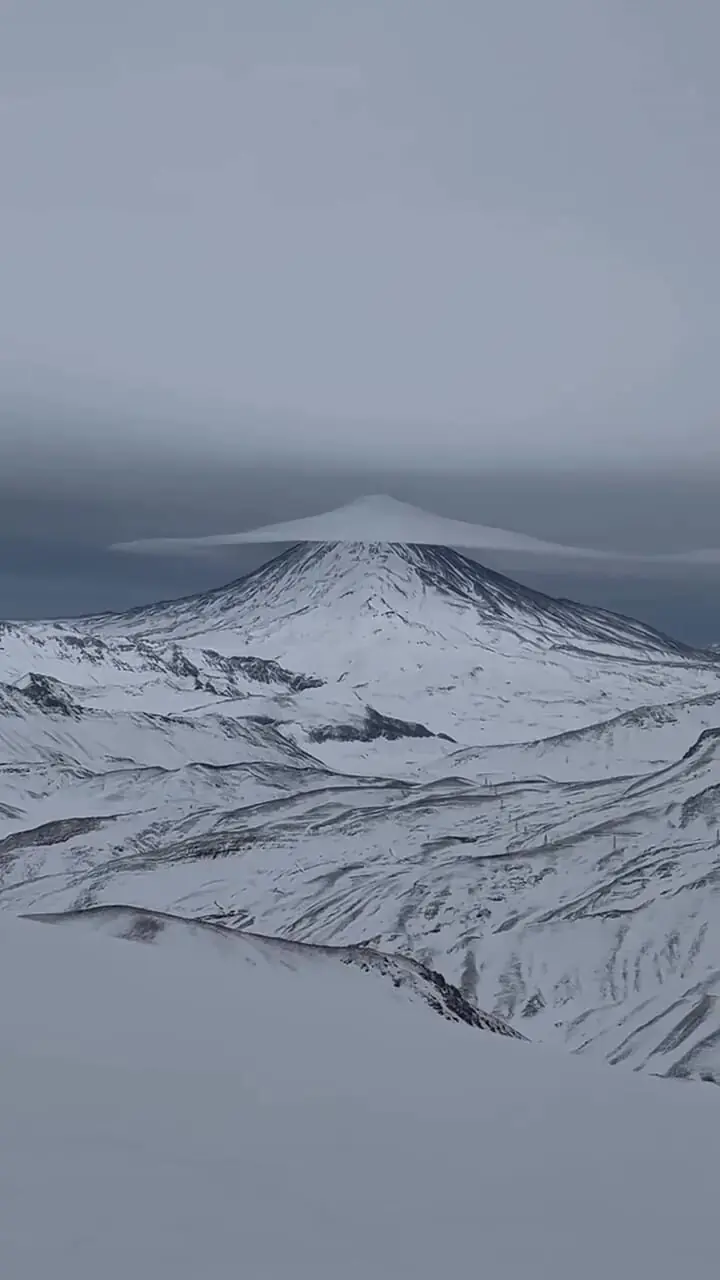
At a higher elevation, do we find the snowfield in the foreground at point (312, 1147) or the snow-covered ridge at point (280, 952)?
the snowfield in the foreground at point (312, 1147)

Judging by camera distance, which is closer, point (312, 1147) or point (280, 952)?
point (312, 1147)

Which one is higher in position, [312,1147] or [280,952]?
[312,1147]

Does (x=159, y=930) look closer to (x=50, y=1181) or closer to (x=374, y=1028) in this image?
(x=374, y=1028)

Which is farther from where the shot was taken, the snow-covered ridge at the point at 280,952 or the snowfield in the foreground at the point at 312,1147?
the snow-covered ridge at the point at 280,952

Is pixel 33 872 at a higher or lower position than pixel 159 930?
lower

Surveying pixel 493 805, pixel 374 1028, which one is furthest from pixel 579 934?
pixel 374 1028

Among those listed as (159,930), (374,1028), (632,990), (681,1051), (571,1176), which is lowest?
(632,990)

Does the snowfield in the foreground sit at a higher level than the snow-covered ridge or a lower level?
higher

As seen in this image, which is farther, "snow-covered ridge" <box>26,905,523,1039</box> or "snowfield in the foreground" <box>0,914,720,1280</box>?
"snow-covered ridge" <box>26,905,523,1039</box>
